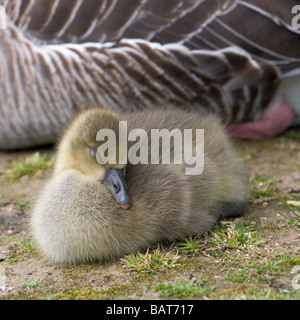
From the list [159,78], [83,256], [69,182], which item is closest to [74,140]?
[69,182]

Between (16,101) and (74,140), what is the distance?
1855mm

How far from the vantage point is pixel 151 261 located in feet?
9.03

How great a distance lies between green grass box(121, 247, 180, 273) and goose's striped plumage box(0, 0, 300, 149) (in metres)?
1.54

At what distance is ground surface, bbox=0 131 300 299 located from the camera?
250cm

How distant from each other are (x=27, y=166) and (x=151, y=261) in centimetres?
207

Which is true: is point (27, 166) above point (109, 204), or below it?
below

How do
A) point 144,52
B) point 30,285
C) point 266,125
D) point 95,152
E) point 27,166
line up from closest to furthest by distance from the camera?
point 30,285 → point 95,152 → point 144,52 → point 27,166 → point 266,125

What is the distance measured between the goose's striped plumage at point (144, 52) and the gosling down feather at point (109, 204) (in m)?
1.17

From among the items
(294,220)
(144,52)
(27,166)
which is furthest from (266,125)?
(27,166)

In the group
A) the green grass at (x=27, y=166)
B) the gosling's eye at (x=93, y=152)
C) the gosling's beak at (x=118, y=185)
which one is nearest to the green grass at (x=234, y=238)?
the gosling's beak at (x=118, y=185)

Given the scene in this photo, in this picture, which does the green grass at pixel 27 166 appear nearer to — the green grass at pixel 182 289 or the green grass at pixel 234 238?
the green grass at pixel 234 238

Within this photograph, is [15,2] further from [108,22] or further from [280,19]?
[280,19]

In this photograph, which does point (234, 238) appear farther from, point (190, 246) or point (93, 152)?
point (93, 152)

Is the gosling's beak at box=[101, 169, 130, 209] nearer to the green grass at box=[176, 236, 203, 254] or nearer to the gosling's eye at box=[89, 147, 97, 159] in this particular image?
the gosling's eye at box=[89, 147, 97, 159]
